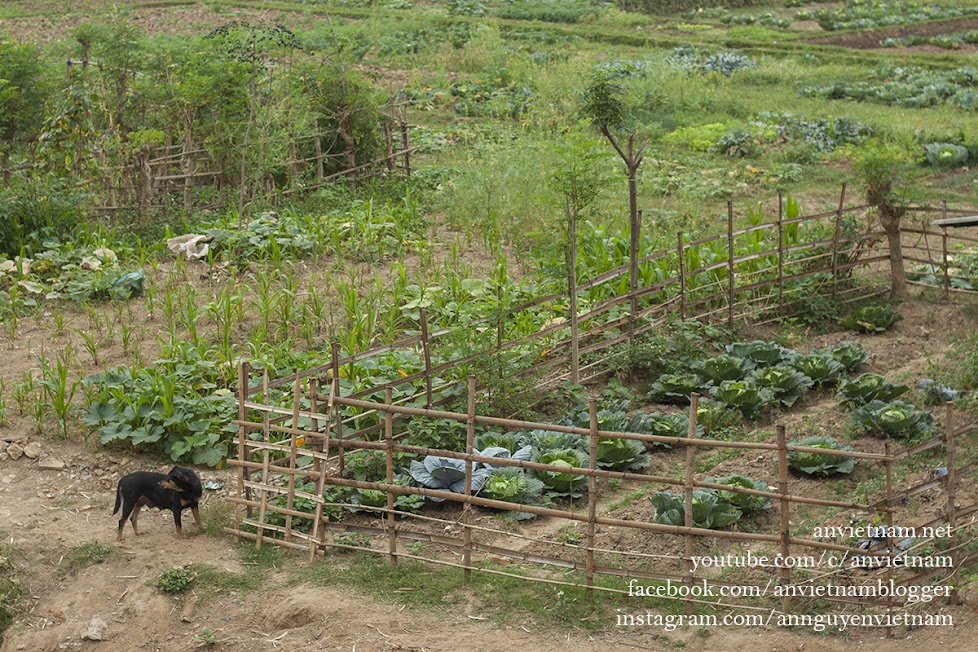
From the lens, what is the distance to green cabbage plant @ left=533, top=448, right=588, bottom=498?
7.09 metres

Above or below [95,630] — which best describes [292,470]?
above

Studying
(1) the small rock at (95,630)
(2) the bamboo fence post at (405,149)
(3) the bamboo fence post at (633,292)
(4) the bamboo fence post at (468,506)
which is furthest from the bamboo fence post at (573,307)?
(2) the bamboo fence post at (405,149)

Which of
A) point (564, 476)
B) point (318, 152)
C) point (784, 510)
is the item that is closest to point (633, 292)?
point (564, 476)

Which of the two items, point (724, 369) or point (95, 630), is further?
point (724, 369)

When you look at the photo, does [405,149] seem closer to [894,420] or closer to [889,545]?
[894,420]

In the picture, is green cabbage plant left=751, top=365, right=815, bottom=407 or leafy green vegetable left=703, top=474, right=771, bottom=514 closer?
leafy green vegetable left=703, top=474, right=771, bottom=514

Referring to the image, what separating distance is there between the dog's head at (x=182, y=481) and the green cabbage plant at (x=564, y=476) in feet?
6.91

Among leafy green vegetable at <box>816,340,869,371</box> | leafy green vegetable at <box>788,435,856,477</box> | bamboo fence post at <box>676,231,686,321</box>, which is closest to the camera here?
leafy green vegetable at <box>788,435,856,477</box>

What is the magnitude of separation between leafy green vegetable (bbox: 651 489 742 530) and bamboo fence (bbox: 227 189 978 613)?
0.34ft

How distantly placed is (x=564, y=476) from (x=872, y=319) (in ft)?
13.4

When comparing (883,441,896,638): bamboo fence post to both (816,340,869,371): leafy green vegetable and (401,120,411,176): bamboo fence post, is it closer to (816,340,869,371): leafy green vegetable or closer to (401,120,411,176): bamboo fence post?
(816,340,869,371): leafy green vegetable

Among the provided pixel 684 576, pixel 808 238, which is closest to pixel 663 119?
pixel 808 238

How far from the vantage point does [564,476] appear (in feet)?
23.2

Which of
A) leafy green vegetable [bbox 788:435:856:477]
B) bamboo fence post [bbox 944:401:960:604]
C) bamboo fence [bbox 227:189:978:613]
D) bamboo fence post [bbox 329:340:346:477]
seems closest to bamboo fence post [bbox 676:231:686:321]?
bamboo fence [bbox 227:189:978:613]
